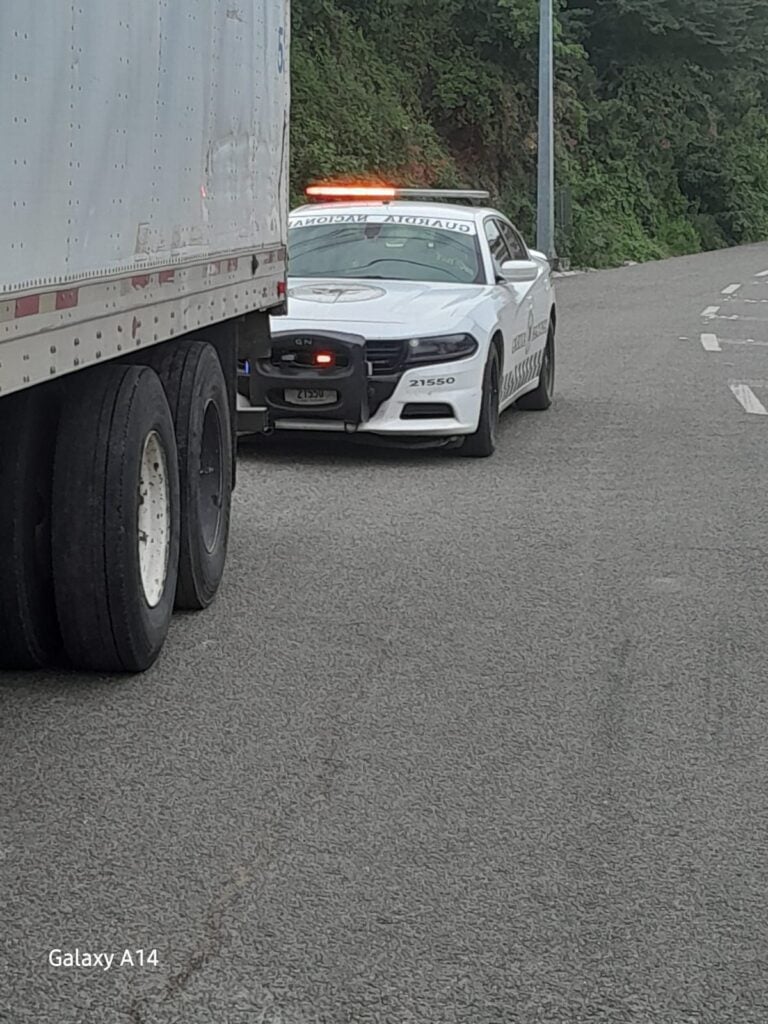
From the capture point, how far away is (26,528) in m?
5.64

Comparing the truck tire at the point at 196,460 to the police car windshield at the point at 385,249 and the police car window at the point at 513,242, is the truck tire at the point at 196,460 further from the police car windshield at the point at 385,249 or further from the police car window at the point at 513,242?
the police car window at the point at 513,242

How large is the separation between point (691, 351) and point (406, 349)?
869 cm

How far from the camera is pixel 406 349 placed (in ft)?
33.3

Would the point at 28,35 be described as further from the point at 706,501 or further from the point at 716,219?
the point at 716,219

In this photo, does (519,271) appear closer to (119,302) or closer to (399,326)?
(399,326)

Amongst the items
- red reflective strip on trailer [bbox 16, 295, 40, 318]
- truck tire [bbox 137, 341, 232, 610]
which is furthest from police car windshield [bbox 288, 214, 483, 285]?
red reflective strip on trailer [bbox 16, 295, 40, 318]

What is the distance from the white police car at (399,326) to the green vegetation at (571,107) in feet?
60.8

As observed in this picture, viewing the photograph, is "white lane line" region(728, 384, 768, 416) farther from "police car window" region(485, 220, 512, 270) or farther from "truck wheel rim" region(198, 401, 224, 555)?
"truck wheel rim" region(198, 401, 224, 555)

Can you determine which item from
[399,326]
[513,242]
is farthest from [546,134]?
[399,326]

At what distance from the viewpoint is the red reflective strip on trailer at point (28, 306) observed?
425 cm

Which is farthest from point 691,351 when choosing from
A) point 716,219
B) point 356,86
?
point 716,219

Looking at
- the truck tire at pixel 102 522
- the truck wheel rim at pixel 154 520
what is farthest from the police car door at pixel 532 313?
the truck tire at pixel 102 522

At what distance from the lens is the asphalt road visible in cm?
369

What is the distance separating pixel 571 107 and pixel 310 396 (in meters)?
35.7
